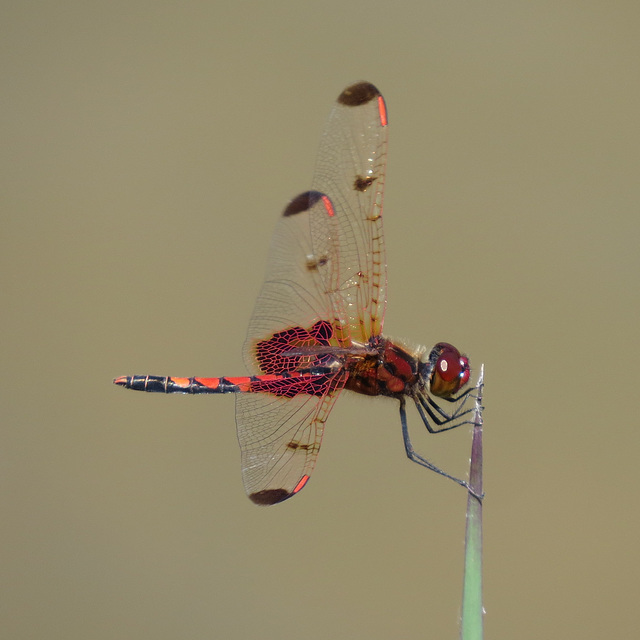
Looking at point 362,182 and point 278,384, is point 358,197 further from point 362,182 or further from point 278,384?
point 278,384

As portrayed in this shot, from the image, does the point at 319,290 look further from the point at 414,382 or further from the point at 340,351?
the point at 414,382

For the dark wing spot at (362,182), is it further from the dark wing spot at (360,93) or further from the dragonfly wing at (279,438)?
the dragonfly wing at (279,438)

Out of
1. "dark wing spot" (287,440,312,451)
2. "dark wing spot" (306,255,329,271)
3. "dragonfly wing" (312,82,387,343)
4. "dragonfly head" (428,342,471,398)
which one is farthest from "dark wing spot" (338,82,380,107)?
"dark wing spot" (287,440,312,451)

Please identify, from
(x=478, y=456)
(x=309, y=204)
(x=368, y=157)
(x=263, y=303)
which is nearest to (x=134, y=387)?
(x=263, y=303)

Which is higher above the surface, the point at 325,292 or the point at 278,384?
the point at 325,292

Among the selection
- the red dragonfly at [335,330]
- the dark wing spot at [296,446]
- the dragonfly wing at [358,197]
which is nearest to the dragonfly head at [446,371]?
the red dragonfly at [335,330]

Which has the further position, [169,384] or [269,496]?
[169,384]

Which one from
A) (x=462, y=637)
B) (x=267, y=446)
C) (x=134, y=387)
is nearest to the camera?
(x=462, y=637)

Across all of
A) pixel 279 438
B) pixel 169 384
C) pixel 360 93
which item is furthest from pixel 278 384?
pixel 360 93
